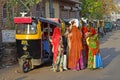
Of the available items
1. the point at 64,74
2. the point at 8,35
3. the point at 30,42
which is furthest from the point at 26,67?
the point at 8,35

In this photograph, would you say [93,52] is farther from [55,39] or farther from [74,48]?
[55,39]

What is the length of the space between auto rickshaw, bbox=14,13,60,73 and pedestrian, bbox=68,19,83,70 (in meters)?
0.97

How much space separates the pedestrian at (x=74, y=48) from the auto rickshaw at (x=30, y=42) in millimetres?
971

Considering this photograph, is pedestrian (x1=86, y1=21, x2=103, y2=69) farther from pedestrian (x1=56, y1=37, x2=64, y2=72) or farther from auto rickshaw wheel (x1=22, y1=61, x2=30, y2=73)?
auto rickshaw wheel (x1=22, y1=61, x2=30, y2=73)

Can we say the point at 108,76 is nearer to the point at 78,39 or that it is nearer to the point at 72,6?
the point at 78,39

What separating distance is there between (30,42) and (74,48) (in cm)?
174

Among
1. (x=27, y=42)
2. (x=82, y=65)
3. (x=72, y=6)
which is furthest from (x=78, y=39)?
(x=72, y=6)

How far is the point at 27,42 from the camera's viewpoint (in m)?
14.6

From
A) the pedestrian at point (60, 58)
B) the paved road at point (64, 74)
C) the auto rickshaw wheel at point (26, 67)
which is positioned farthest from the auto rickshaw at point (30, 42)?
the pedestrian at point (60, 58)

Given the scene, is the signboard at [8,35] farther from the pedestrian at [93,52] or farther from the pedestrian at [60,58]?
the pedestrian at [93,52]

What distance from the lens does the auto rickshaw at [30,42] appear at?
14.5 m

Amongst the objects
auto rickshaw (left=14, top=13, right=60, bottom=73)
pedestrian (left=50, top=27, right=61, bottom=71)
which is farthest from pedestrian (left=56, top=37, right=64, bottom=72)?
auto rickshaw (left=14, top=13, right=60, bottom=73)

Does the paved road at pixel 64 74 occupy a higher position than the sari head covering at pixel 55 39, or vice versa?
the sari head covering at pixel 55 39

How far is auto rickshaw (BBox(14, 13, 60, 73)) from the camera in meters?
14.5
